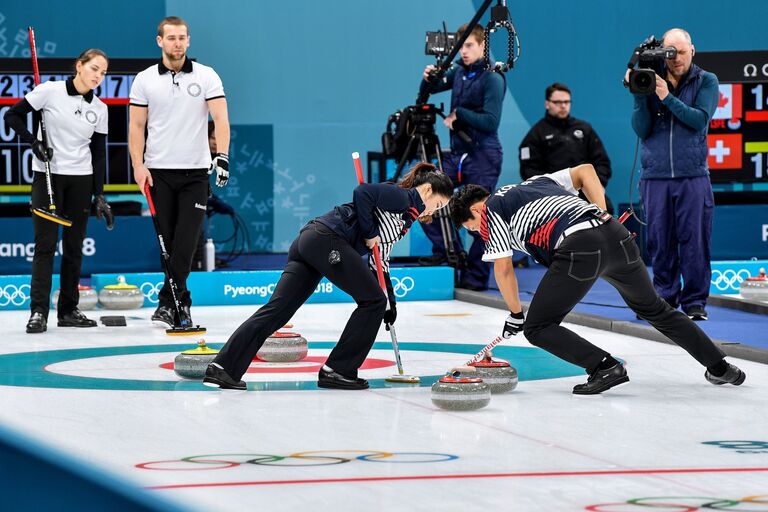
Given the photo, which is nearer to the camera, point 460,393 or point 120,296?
point 460,393

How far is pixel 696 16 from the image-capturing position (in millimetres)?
12641

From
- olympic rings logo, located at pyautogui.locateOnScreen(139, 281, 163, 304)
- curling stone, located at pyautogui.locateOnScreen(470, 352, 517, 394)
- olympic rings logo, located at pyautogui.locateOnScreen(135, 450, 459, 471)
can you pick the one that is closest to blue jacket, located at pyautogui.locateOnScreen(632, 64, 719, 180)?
curling stone, located at pyautogui.locateOnScreen(470, 352, 517, 394)

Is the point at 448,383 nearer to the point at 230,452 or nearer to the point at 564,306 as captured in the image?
the point at 564,306

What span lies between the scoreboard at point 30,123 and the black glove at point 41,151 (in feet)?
9.40

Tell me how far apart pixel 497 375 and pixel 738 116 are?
22.2ft

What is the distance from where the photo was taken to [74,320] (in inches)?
298

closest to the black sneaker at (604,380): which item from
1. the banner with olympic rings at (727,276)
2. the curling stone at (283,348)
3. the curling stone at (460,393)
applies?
the curling stone at (460,393)

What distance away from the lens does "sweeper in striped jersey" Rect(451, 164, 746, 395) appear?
16.4ft

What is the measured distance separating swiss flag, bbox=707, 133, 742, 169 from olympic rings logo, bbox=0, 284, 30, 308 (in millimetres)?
5948

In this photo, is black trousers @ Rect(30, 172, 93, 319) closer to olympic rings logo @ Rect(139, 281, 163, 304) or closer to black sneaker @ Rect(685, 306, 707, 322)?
olympic rings logo @ Rect(139, 281, 163, 304)

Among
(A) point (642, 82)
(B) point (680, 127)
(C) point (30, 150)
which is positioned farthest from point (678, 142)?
(C) point (30, 150)

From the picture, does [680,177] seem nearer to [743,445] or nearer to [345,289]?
[345,289]

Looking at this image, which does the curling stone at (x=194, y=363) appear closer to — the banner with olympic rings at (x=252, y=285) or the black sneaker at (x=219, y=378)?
the black sneaker at (x=219, y=378)

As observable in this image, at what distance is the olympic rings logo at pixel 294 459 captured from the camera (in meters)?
3.58
